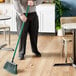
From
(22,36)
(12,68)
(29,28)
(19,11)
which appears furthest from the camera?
(29,28)

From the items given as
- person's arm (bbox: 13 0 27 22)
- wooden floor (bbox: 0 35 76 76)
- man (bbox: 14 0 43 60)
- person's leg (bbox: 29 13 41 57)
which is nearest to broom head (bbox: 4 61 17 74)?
wooden floor (bbox: 0 35 76 76)

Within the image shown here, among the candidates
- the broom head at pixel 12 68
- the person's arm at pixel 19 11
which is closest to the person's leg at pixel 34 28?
the person's arm at pixel 19 11

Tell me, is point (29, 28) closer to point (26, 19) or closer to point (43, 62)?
point (26, 19)

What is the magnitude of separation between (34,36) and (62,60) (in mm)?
709

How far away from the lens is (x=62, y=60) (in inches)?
162

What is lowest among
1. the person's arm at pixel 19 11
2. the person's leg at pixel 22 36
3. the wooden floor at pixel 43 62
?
the wooden floor at pixel 43 62

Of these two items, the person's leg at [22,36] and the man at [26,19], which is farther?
the person's leg at [22,36]

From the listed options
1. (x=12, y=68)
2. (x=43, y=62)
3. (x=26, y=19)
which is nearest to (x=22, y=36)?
(x=26, y=19)

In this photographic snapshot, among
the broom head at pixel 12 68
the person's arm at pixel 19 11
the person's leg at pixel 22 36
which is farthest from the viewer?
the person's leg at pixel 22 36

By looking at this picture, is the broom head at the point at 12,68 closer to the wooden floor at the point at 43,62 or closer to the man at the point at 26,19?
the wooden floor at the point at 43,62

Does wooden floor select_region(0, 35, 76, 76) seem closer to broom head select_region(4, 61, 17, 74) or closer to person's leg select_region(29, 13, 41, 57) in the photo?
broom head select_region(4, 61, 17, 74)

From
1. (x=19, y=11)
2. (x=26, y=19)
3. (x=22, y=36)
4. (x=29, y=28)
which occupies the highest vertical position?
(x=19, y=11)

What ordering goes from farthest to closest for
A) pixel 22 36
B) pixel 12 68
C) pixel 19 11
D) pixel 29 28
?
pixel 29 28
pixel 22 36
pixel 19 11
pixel 12 68

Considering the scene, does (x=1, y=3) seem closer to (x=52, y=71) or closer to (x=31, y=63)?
(x=31, y=63)
